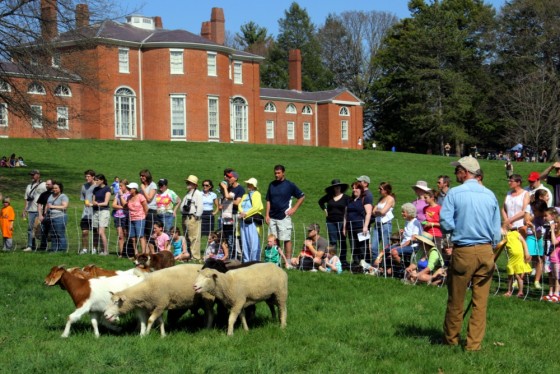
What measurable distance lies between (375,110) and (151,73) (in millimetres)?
33797

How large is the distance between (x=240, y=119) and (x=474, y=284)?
A: 5607 centimetres

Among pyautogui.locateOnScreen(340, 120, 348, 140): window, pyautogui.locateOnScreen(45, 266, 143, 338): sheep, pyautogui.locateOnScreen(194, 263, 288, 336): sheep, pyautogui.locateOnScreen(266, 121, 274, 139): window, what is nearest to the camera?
pyautogui.locateOnScreen(194, 263, 288, 336): sheep

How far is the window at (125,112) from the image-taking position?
5672 centimetres

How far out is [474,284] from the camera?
8.98 metres

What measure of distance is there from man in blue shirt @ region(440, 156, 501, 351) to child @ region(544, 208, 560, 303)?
3.84 meters

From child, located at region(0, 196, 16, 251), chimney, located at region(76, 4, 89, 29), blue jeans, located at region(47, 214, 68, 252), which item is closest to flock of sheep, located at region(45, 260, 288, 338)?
blue jeans, located at region(47, 214, 68, 252)

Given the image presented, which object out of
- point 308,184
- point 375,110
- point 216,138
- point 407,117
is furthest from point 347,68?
point 308,184

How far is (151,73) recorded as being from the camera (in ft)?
190

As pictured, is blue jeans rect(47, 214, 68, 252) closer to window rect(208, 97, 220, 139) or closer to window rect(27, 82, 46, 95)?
window rect(27, 82, 46, 95)

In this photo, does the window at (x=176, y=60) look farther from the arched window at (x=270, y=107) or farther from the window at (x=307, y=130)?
the window at (x=307, y=130)

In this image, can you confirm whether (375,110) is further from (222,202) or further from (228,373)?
(228,373)

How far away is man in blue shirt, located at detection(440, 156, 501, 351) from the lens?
891cm

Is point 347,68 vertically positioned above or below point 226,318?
above

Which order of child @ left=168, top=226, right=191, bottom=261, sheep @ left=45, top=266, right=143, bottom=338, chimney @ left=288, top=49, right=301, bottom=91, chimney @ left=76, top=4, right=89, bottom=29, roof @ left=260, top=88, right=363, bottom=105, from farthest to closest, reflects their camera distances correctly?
chimney @ left=288, top=49, right=301, bottom=91 → roof @ left=260, top=88, right=363, bottom=105 → chimney @ left=76, top=4, right=89, bottom=29 → child @ left=168, top=226, right=191, bottom=261 → sheep @ left=45, top=266, right=143, bottom=338
